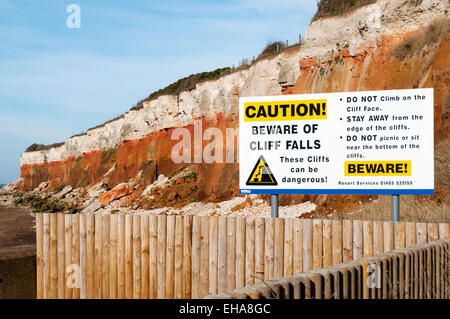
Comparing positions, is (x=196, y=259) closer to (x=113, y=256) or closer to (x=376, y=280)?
(x=113, y=256)

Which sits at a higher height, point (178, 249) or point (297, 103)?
point (297, 103)

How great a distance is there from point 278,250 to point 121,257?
2.47 meters

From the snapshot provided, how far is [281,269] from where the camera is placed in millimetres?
6316

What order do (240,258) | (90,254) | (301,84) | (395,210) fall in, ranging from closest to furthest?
(240,258), (90,254), (395,210), (301,84)

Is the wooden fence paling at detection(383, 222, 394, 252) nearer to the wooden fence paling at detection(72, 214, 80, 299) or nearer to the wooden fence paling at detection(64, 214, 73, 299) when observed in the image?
the wooden fence paling at detection(72, 214, 80, 299)

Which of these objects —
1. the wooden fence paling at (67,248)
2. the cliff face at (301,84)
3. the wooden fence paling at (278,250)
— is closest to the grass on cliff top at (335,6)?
the cliff face at (301,84)

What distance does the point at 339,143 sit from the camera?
7828mm

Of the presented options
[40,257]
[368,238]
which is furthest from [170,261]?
[368,238]

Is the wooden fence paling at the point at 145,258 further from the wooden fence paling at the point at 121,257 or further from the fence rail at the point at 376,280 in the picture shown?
the fence rail at the point at 376,280
